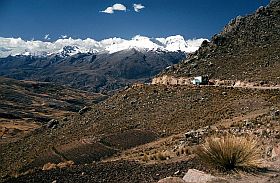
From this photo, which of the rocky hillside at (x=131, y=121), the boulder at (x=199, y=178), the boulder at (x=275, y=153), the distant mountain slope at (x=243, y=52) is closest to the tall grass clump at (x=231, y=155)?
the boulder at (x=199, y=178)

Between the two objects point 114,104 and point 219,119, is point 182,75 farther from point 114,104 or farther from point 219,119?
point 219,119

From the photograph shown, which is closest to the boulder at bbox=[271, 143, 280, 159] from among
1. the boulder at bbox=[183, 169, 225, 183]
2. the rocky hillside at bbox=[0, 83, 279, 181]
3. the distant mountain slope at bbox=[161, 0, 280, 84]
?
the boulder at bbox=[183, 169, 225, 183]

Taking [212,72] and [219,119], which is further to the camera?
[212,72]

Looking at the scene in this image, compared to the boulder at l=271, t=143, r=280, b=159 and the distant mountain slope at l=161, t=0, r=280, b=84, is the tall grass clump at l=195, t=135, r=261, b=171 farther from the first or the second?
the distant mountain slope at l=161, t=0, r=280, b=84

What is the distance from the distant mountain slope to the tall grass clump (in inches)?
1776

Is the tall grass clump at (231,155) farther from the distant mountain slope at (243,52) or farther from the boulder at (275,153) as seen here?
the distant mountain slope at (243,52)

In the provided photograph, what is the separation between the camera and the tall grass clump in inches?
527

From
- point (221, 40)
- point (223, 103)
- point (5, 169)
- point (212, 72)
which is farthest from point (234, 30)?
point (5, 169)

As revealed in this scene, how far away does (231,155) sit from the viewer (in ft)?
44.0

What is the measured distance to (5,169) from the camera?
44.7 m

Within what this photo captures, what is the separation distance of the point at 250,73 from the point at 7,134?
7378 cm

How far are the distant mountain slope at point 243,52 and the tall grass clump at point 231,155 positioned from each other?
4510 centimetres

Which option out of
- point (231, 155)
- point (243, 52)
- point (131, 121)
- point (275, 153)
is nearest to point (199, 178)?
point (231, 155)

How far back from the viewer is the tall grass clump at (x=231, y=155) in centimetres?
1340
